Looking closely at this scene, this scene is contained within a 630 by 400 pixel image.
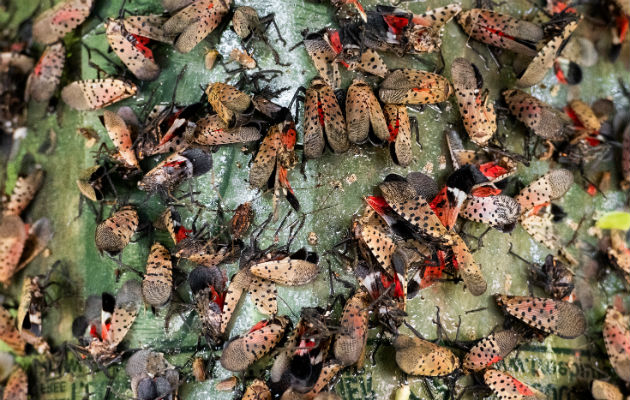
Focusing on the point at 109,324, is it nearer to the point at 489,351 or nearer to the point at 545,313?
the point at 489,351

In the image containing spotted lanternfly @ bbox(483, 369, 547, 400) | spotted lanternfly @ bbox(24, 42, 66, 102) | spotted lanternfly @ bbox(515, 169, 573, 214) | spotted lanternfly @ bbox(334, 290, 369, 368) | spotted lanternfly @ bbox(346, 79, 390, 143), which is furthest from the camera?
spotted lanternfly @ bbox(24, 42, 66, 102)

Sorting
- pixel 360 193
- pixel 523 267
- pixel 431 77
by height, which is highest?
pixel 431 77

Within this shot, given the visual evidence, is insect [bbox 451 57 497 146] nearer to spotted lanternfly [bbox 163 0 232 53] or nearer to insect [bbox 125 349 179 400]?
spotted lanternfly [bbox 163 0 232 53]

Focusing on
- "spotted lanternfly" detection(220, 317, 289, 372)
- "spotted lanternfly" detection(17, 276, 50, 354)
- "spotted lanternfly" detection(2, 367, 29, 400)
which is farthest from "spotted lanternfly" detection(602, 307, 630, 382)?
"spotted lanternfly" detection(2, 367, 29, 400)

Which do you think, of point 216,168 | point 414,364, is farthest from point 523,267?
point 216,168

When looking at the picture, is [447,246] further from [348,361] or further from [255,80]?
[255,80]

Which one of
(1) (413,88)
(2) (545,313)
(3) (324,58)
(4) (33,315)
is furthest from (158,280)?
(2) (545,313)
